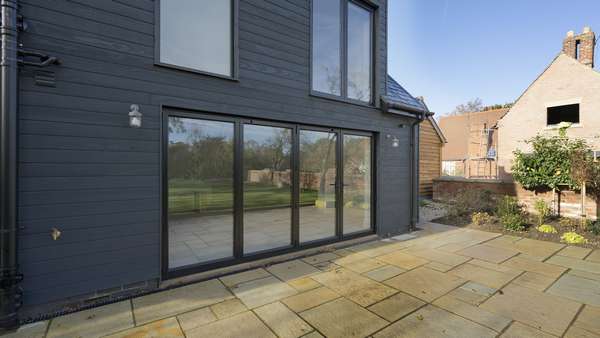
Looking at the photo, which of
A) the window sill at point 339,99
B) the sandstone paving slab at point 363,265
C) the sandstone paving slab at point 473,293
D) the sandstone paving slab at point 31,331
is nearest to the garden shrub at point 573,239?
the sandstone paving slab at point 473,293

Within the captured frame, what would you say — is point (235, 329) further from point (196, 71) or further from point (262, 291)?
point (196, 71)

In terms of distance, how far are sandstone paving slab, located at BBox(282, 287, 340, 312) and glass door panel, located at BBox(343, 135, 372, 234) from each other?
2088mm

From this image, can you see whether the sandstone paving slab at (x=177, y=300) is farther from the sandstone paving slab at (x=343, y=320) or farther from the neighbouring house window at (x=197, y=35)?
the neighbouring house window at (x=197, y=35)

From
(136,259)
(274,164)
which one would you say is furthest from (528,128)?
(136,259)

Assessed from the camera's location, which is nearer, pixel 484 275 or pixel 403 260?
pixel 484 275

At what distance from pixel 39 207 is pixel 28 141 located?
2.00 ft

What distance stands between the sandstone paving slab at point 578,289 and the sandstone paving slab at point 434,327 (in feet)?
4.87

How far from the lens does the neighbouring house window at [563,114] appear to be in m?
11.9

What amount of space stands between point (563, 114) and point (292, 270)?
48.5 feet

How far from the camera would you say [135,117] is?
3.02m

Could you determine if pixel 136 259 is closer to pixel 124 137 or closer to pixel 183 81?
pixel 124 137

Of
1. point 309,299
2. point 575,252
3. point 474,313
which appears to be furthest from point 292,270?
point 575,252

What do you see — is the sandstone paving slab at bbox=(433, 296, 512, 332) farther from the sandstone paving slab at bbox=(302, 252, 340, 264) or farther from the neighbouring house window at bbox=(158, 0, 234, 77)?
the neighbouring house window at bbox=(158, 0, 234, 77)

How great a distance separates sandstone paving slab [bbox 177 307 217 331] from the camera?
8.23 ft
